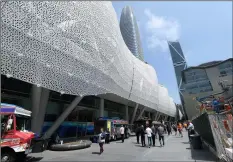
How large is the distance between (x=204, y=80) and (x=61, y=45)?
3151 inches

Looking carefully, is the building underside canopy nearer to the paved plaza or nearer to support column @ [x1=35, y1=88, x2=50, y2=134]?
support column @ [x1=35, y1=88, x2=50, y2=134]

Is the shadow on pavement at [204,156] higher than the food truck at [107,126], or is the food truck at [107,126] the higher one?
the food truck at [107,126]

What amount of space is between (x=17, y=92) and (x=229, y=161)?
52.9 feet

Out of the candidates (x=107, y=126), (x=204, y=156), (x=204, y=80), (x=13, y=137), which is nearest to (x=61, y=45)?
(x=13, y=137)

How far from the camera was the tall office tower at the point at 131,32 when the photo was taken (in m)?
108

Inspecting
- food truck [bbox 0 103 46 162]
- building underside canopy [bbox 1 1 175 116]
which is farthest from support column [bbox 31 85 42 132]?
food truck [bbox 0 103 46 162]

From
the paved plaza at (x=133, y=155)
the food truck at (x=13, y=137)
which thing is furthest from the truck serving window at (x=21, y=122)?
the paved plaza at (x=133, y=155)

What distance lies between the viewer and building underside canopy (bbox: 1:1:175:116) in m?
11.1

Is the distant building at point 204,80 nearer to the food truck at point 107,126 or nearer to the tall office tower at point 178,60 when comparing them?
the tall office tower at point 178,60

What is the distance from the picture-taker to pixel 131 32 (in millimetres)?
110312

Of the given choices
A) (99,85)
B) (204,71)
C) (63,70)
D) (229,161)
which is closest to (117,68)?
(99,85)

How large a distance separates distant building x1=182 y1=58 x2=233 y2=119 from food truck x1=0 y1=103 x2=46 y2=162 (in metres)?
68.2

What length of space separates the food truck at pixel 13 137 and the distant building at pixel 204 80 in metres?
68.2

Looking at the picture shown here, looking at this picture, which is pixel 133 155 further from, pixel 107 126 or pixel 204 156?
pixel 107 126
